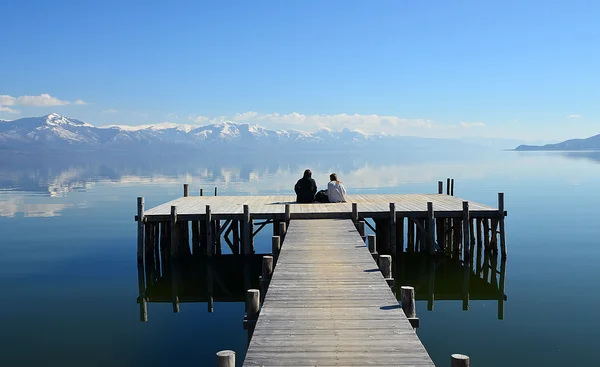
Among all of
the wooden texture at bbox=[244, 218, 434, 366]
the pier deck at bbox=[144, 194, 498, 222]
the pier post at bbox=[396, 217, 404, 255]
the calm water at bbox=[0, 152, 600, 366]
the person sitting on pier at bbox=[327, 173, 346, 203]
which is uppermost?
the person sitting on pier at bbox=[327, 173, 346, 203]

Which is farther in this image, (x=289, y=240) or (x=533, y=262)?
(x=533, y=262)

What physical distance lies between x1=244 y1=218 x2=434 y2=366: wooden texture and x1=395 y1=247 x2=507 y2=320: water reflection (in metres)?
6.08

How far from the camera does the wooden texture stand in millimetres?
8039

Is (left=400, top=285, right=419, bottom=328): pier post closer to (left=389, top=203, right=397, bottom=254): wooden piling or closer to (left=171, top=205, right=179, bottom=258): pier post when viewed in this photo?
(left=389, top=203, right=397, bottom=254): wooden piling

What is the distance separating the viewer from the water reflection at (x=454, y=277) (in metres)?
19.9

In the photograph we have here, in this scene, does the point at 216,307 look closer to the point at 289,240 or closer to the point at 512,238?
the point at 289,240

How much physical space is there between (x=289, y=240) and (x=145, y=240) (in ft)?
27.9

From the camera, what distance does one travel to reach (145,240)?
23.9 m

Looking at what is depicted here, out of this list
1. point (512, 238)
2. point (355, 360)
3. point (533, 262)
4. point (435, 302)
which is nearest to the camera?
point (355, 360)

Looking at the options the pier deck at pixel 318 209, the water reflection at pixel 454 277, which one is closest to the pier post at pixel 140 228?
the pier deck at pixel 318 209

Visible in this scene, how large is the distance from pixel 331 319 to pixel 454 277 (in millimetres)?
13863

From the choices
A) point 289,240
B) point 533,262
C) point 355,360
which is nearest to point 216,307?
point 289,240

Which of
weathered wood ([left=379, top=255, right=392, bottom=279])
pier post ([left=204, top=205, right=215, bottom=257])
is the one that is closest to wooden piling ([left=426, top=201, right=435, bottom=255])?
pier post ([left=204, top=205, right=215, bottom=257])

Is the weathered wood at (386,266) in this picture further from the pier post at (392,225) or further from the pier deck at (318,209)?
the pier post at (392,225)
